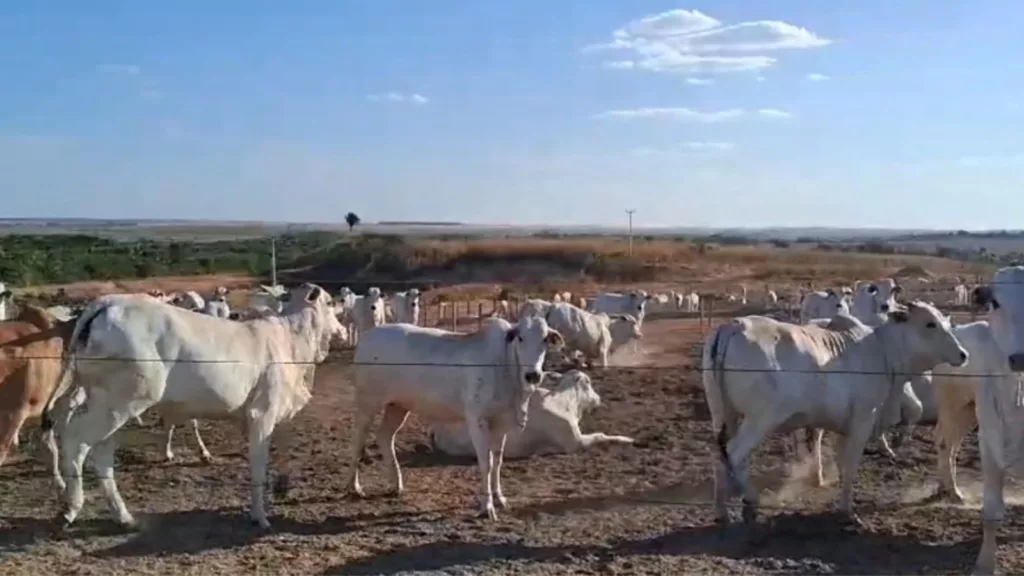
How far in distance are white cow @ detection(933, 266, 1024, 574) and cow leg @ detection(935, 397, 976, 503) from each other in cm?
269

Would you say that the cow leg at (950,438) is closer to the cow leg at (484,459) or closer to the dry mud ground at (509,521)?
the dry mud ground at (509,521)

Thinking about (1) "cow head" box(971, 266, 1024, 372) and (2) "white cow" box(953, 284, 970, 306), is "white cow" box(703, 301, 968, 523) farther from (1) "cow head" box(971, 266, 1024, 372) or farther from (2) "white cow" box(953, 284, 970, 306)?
(2) "white cow" box(953, 284, 970, 306)

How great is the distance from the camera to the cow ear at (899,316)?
10.9 meters

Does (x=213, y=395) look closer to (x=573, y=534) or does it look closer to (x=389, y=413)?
(x=389, y=413)

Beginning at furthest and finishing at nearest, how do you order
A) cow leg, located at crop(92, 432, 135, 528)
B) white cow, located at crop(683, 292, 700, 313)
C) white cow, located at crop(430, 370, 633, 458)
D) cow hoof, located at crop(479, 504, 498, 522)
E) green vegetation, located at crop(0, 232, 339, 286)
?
green vegetation, located at crop(0, 232, 339, 286)
white cow, located at crop(683, 292, 700, 313)
white cow, located at crop(430, 370, 633, 458)
cow hoof, located at crop(479, 504, 498, 522)
cow leg, located at crop(92, 432, 135, 528)

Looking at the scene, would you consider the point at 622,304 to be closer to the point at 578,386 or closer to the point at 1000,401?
the point at 578,386

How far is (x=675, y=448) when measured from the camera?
13617 millimetres

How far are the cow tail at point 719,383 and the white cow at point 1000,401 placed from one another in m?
2.17

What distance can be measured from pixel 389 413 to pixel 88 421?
3.13m

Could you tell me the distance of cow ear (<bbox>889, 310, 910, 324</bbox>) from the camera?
1088 cm

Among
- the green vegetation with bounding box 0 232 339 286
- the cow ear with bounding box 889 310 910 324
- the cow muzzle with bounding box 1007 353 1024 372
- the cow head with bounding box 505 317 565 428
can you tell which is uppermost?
the cow ear with bounding box 889 310 910 324

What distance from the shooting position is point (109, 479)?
10227 millimetres

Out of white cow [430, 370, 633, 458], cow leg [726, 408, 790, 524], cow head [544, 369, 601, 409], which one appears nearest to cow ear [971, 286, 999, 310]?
cow leg [726, 408, 790, 524]

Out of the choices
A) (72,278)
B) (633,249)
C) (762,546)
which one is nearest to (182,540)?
(762,546)
